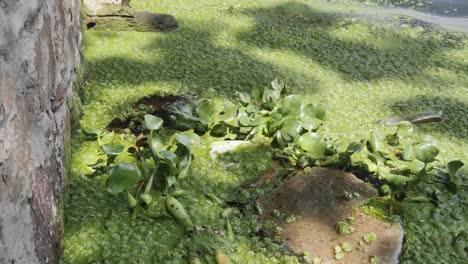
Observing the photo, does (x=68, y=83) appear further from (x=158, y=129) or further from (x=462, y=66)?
(x=462, y=66)

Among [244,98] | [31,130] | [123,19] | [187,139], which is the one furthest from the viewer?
[123,19]

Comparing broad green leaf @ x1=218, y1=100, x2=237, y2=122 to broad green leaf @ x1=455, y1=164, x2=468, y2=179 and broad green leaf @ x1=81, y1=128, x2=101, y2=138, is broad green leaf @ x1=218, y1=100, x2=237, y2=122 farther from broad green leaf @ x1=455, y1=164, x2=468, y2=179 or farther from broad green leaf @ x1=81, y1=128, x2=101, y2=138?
broad green leaf @ x1=455, y1=164, x2=468, y2=179

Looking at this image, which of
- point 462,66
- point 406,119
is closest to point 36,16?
point 406,119

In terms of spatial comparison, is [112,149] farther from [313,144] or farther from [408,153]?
[408,153]

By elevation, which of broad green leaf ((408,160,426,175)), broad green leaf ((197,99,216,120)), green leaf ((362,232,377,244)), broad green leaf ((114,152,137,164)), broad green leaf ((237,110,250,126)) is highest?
broad green leaf ((197,99,216,120))

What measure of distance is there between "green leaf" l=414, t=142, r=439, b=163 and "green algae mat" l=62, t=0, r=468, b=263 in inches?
4.4

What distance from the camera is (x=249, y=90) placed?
2.14 m

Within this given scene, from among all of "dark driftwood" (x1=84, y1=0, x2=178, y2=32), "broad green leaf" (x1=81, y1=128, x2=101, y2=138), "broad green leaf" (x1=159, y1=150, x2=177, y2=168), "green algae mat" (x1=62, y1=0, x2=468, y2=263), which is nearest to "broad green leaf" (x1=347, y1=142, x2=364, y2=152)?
"green algae mat" (x1=62, y1=0, x2=468, y2=263)

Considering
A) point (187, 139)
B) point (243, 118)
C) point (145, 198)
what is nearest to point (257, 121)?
point (243, 118)

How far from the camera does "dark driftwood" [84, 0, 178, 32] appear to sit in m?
2.47

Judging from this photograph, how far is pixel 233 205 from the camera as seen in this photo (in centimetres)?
150

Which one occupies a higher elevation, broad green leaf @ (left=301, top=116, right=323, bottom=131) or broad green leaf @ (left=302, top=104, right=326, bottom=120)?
broad green leaf @ (left=302, top=104, right=326, bottom=120)

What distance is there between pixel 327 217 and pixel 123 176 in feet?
1.94

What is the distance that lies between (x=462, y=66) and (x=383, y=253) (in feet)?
5.31
